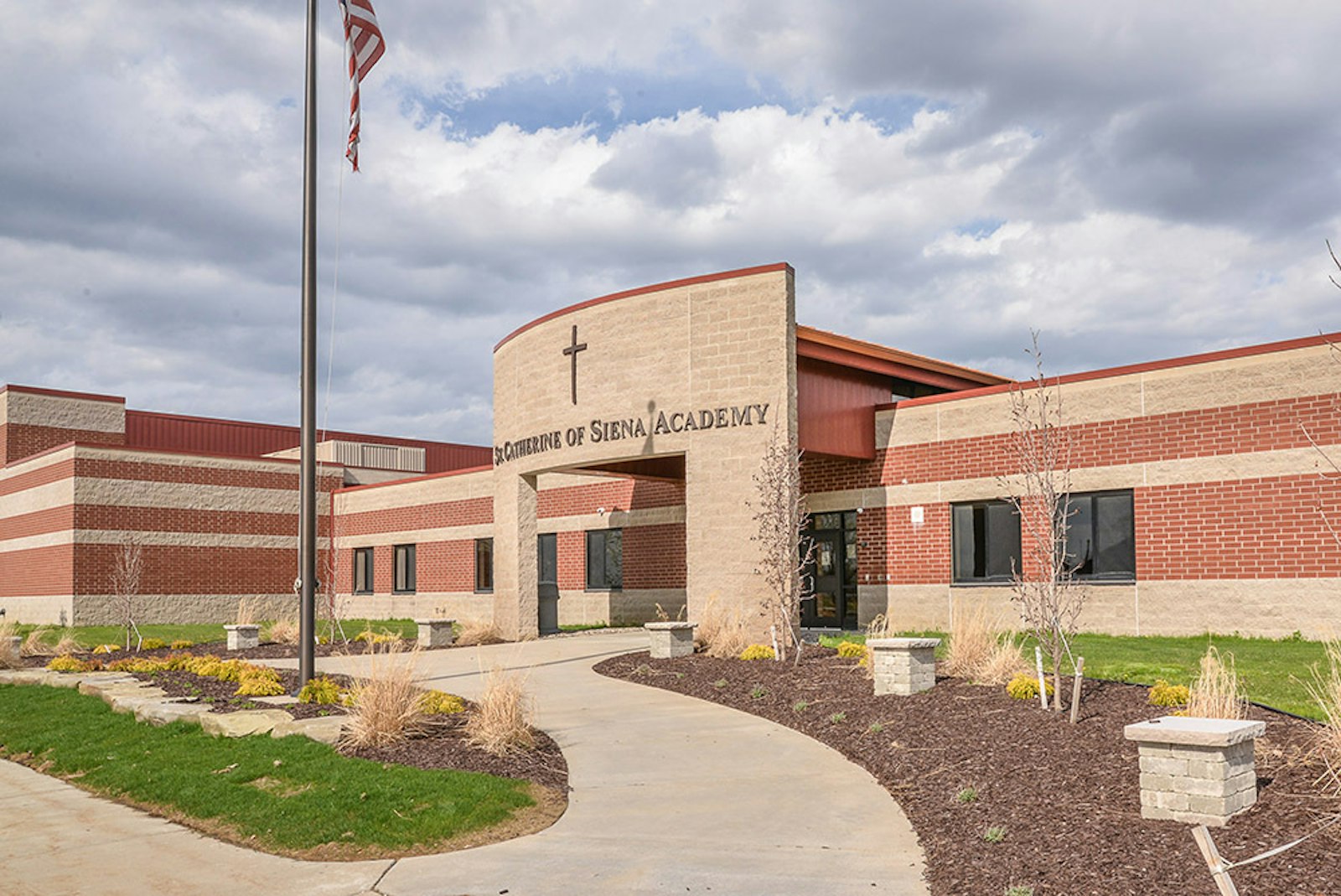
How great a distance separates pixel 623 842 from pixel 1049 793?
314cm

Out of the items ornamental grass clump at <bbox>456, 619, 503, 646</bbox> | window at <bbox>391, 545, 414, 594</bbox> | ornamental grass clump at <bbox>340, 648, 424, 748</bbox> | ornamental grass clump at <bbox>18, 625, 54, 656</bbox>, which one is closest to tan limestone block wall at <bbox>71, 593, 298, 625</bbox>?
window at <bbox>391, 545, 414, 594</bbox>

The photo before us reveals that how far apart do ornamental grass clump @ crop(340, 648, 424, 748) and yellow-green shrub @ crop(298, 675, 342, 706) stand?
182 cm

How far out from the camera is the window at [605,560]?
29609mm

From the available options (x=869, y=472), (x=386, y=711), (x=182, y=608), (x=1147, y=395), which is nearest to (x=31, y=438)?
(x=182, y=608)

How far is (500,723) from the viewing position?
1055 centimetres

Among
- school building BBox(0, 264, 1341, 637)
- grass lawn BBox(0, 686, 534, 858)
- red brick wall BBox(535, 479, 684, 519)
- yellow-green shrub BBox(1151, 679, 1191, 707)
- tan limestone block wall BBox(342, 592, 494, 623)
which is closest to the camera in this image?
grass lawn BBox(0, 686, 534, 858)

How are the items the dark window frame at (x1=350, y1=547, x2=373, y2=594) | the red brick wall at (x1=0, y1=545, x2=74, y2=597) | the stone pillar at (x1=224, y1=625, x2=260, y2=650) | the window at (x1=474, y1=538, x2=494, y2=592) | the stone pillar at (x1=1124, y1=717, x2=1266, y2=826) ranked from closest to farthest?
the stone pillar at (x1=1124, y1=717, x2=1266, y2=826), the stone pillar at (x1=224, y1=625, x2=260, y2=650), the window at (x1=474, y1=538, x2=494, y2=592), the red brick wall at (x1=0, y1=545, x2=74, y2=597), the dark window frame at (x1=350, y1=547, x2=373, y2=594)

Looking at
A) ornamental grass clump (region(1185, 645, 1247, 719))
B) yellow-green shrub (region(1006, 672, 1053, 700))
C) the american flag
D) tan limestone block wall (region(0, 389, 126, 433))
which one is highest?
the american flag

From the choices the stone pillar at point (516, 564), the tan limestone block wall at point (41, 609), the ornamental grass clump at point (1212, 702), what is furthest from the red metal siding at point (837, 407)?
the tan limestone block wall at point (41, 609)

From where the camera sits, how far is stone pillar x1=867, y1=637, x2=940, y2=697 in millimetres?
12055

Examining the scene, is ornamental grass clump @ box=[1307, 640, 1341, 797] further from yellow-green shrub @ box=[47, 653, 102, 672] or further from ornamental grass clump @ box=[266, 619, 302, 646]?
ornamental grass clump @ box=[266, 619, 302, 646]

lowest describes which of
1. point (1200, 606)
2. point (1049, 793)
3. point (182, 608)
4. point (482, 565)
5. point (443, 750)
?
point (182, 608)

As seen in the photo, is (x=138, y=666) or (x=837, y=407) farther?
(x=837, y=407)

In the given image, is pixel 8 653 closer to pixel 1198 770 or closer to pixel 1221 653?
pixel 1221 653
